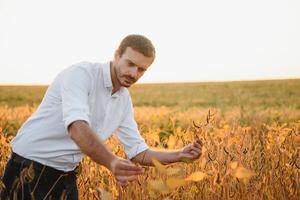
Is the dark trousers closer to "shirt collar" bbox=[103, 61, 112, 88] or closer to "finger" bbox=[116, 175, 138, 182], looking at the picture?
"shirt collar" bbox=[103, 61, 112, 88]

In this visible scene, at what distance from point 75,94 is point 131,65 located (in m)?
0.32

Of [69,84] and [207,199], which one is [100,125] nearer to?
[69,84]

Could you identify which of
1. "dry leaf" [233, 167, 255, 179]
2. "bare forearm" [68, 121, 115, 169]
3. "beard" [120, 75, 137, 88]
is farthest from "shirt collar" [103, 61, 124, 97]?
"dry leaf" [233, 167, 255, 179]

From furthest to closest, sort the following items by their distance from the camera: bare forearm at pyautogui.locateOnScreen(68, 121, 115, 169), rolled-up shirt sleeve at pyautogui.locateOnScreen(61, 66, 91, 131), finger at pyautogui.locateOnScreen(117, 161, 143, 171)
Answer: rolled-up shirt sleeve at pyautogui.locateOnScreen(61, 66, 91, 131), bare forearm at pyautogui.locateOnScreen(68, 121, 115, 169), finger at pyautogui.locateOnScreen(117, 161, 143, 171)

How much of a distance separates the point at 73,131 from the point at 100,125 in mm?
660

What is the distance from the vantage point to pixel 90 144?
1.69 metres

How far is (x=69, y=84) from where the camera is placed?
79.7 inches

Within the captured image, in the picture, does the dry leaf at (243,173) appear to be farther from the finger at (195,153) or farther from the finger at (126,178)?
the finger at (195,153)

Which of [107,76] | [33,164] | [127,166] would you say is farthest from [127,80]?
[127,166]

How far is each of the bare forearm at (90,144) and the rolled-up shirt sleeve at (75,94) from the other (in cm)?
4

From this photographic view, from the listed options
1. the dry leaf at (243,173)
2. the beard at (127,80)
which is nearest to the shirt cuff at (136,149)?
the beard at (127,80)

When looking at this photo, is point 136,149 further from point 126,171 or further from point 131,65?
point 126,171

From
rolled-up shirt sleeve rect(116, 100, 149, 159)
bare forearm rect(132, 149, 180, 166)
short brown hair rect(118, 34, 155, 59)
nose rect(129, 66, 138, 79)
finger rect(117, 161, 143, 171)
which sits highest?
short brown hair rect(118, 34, 155, 59)

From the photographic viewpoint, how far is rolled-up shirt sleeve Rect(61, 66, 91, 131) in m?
1.81
